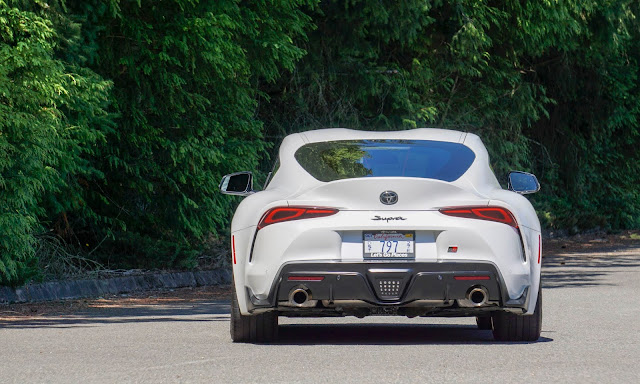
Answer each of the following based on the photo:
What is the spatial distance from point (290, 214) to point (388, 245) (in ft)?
2.42

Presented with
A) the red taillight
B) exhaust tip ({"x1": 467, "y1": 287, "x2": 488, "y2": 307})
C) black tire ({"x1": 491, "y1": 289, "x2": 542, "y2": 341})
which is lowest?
black tire ({"x1": 491, "y1": 289, "x2": 542, "y2": 341})

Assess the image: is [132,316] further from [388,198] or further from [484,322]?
[388,198]

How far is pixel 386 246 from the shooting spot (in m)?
8.65

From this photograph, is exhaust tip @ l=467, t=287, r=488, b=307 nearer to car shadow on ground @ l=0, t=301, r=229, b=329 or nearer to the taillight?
the taillight

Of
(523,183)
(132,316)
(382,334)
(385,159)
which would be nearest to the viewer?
(385,159)

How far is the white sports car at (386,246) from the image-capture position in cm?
864

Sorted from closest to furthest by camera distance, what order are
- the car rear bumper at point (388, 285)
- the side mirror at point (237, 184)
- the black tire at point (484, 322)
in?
the car rear bumper at point (388, 285)
the side mirror at point (237, 184)
the black tire at point (484, 322)

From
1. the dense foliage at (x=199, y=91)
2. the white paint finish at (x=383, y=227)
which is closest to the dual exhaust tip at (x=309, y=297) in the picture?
the white paint finish at (x=383, y=227)

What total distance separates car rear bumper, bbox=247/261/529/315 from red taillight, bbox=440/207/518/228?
0.33 meters

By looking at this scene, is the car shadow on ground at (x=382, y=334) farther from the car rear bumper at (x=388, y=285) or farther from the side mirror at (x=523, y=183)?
the side mirror at (x=523, y=183)

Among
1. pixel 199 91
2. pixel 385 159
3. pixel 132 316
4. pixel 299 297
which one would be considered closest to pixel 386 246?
pixel 299 297

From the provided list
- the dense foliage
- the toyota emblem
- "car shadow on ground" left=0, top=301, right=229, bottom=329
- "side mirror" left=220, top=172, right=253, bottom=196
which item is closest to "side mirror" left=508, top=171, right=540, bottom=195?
the toyota emblem

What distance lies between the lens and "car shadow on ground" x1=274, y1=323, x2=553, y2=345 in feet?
31.6

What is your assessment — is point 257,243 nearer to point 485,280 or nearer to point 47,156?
point 485,280
